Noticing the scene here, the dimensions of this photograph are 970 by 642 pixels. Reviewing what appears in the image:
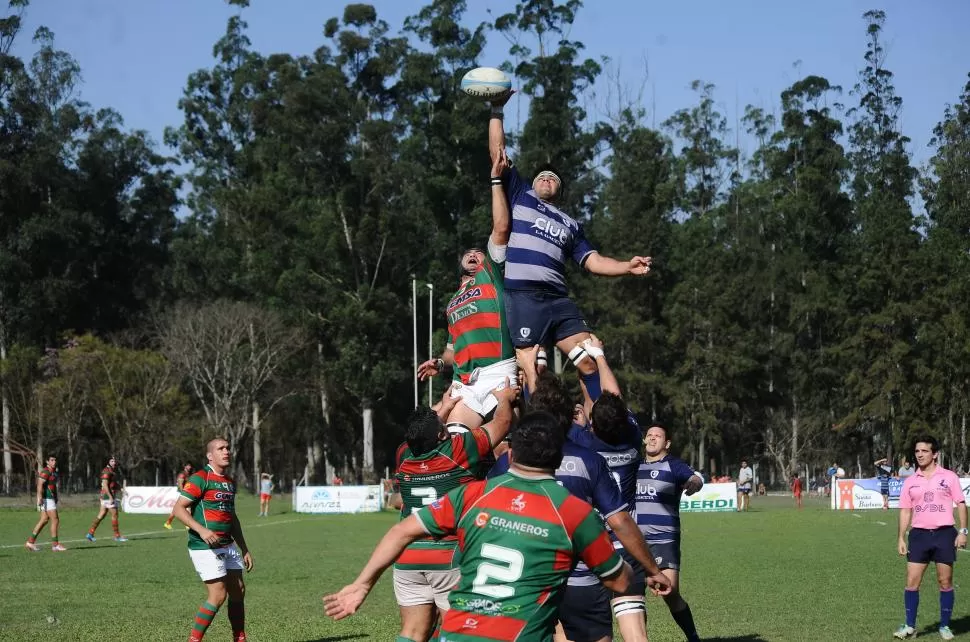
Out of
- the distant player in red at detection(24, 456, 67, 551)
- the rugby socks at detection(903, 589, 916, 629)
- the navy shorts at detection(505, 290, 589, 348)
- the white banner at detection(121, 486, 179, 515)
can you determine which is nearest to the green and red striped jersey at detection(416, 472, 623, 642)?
the navy shorts at detection(505, 290, 589, 348)

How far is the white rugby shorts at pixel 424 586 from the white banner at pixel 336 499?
4020cm

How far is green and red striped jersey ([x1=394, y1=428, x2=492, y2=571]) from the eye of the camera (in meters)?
8.76

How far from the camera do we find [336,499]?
159ft

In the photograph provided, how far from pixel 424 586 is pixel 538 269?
2771mm

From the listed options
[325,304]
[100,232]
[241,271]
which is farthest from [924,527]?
[100,232]

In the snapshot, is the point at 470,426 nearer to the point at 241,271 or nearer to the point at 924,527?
the point at 924,527

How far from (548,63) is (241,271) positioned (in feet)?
77.3

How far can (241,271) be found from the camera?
7450 centimetres

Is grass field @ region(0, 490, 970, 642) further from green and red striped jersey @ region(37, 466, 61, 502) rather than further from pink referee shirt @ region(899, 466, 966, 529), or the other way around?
green and red striped jersey @ region(37, 466, 61, 502)

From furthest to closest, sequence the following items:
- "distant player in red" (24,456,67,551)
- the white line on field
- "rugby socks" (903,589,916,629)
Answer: the white line on field, "distant player in red" (24,456,67,551), "rugby socks" (903,589,916,629)

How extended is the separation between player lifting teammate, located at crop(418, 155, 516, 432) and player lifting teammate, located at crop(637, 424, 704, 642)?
107 inches

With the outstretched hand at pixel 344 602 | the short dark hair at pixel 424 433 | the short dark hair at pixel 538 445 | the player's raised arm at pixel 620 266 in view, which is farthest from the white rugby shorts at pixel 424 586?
the short dark hair at pixel 538 445

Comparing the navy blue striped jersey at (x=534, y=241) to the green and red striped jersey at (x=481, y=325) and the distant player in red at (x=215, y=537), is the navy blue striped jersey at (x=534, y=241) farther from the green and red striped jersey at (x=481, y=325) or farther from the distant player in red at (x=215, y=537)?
the distant player in red at (x=215, y=537)

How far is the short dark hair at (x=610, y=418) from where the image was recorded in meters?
8.87
